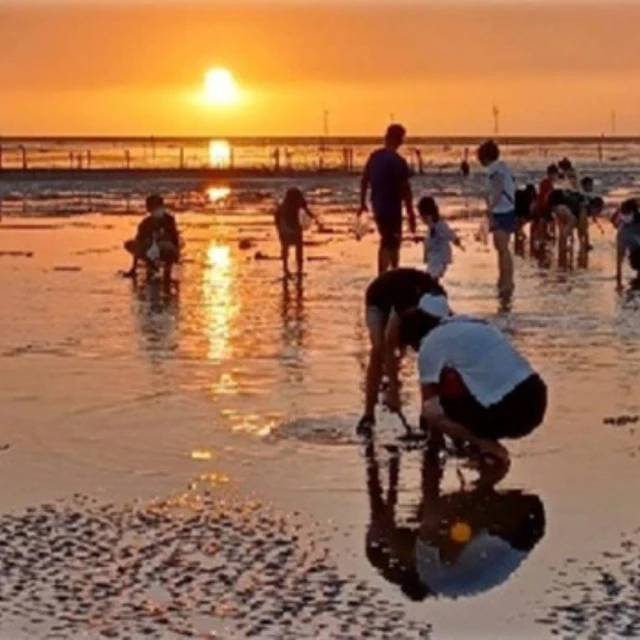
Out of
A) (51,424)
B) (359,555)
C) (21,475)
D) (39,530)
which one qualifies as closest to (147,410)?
(51,424)

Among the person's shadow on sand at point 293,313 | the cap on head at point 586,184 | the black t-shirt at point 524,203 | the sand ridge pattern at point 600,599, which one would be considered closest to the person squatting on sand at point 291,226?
the person's shadow on sand at point 293,313

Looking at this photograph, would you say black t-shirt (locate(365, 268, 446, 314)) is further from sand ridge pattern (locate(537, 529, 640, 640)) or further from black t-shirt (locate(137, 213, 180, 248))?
black t-shirt (locate(137, 213, 180, 248))

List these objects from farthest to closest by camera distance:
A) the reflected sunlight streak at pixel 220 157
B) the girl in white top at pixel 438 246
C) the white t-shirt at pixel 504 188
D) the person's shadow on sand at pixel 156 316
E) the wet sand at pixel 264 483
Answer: the reflected sunlight streak at pixel 220 157 < the white t-shirt at pixel 504 188 < the girl in white top at pixel 438 246 < the person's shadow on sand at pixel 156 316 < the wet sand at pixel 264 483

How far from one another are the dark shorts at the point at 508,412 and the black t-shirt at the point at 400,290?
94cm

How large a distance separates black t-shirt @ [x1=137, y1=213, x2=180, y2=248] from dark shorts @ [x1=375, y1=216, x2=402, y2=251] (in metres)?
6.52

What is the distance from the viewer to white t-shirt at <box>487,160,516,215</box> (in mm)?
20719

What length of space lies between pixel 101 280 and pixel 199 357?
28.9 feet

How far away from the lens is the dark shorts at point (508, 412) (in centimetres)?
1026

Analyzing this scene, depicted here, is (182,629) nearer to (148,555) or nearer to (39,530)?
(148,555)

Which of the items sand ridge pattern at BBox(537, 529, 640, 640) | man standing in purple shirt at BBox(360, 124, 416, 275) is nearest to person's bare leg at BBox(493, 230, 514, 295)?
man standing in purple shirt at BBox(360, 124, 416, 275)

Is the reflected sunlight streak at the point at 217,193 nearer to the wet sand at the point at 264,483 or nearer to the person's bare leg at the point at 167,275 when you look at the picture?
the person's bare leg at the point at 167,275

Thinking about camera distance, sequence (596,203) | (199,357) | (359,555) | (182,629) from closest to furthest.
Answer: (182,629), (359,555), (199,357), (596,203)

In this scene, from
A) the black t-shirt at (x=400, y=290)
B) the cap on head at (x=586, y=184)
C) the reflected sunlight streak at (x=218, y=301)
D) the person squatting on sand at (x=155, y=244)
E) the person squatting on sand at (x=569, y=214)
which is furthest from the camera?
the cap on head at (x=586, y=184)

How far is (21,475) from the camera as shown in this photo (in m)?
10.4
